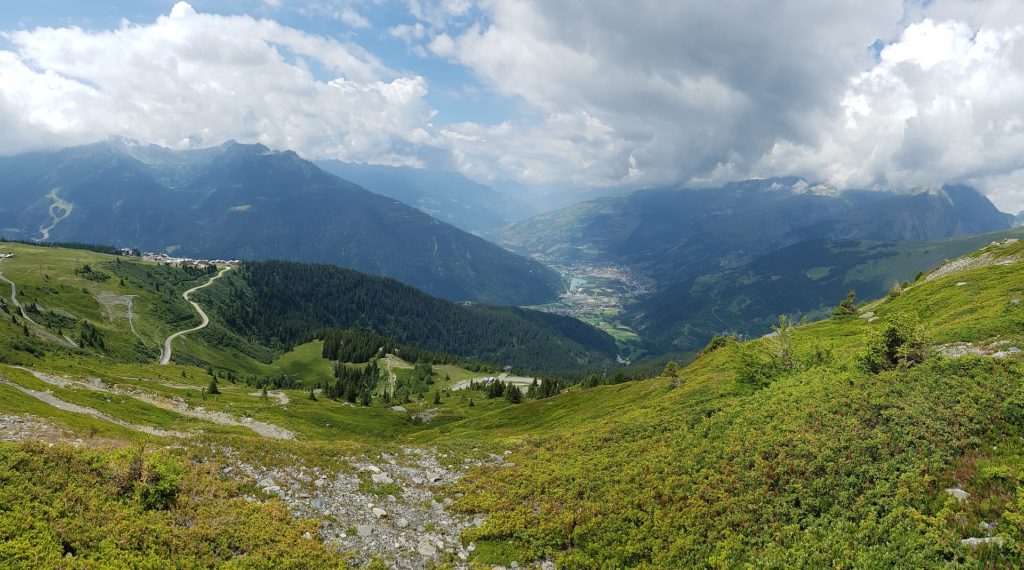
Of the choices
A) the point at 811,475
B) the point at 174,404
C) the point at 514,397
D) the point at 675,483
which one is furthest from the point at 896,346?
the point at 514,397

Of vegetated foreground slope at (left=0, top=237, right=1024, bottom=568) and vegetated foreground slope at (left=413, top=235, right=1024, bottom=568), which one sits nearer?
vegetated foreground slope at (left=413, top=235, right=1024, bottom=568)

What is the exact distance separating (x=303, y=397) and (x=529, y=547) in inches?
3939

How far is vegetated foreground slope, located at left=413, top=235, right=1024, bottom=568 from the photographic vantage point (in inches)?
582

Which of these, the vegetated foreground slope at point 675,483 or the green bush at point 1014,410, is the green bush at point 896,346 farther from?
the green bush at point 1014,410

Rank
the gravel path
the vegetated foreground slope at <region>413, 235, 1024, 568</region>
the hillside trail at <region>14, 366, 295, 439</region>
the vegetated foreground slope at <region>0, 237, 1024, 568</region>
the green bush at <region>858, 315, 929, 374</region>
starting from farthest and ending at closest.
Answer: the hillside trail at <region>14, 366, 295, 439</region>, the gravel path, the green bush at <region>858, 315, 929, 374</region>, the vegetated foreground slope at <region>0, 237, 1024, 568</region>, the vegetated foreground slope at <region>413, 235, 1024, 568</region>

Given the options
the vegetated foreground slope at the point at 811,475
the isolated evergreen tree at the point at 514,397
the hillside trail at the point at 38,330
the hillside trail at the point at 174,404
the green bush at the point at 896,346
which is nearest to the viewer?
the vegetated foreground slope at the point at 811,475

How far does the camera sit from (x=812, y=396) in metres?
25.6

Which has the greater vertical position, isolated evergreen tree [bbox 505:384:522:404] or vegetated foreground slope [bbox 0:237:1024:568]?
vegetated foreground slope [bbox 0:237:1024:568]

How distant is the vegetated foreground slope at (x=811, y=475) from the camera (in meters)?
14.8

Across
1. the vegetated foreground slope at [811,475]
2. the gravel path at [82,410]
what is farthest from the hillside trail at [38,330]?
the vegetated foreground slope at [811,475]

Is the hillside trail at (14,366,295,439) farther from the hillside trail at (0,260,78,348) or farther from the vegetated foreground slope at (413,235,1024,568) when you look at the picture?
the hillside trail at (0,260,78,348)

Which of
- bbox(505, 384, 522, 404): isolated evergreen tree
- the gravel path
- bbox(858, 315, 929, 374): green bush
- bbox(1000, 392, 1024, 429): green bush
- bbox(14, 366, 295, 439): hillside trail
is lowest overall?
bbox(505, 384, 522, 404): isolated evergreen tree

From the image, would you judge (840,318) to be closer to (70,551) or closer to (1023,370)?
(1023,370)

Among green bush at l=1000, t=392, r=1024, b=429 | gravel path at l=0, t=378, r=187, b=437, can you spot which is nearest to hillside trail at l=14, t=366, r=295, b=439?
gravel path at l=0, t=378, r=187, b=437
